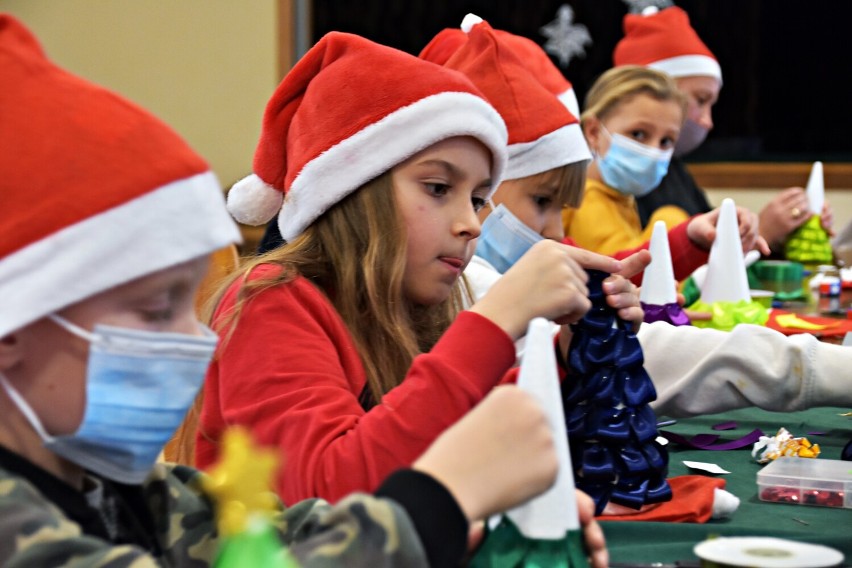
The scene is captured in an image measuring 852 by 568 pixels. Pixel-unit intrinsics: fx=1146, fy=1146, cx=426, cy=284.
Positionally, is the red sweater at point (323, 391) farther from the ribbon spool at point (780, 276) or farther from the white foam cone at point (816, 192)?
the white foam cone at point (816, 192)

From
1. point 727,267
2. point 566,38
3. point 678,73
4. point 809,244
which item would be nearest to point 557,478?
point 727,267

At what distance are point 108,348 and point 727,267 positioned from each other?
186cm

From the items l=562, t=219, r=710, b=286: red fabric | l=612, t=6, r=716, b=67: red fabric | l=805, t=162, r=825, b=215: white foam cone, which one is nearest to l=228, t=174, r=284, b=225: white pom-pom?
l=562, t=219, r=710, b=286: red fabric

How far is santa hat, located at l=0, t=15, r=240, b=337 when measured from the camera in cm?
84

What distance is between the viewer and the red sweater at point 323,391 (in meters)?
1.16

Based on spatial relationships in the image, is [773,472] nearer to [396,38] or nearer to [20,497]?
[20,497]

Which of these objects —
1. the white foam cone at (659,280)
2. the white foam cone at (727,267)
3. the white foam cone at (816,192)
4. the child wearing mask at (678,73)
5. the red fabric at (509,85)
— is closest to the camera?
the white foam cone at (659,280)

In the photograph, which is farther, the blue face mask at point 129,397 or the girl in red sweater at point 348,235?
the girl in red sweater at point 348,235

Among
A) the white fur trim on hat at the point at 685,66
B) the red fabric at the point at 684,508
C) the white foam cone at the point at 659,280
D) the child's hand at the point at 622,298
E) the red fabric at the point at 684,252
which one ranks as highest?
the child's hand at the point at 622,298

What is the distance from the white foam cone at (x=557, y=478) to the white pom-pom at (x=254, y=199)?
0.77 meters

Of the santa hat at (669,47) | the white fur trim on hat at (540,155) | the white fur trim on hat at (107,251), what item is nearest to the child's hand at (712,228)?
the white fur trim on hat at (540,155)

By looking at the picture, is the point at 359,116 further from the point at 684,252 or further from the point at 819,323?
the point at 684,252

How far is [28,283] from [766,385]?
1107mm

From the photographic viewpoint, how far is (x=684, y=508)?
121 cm
